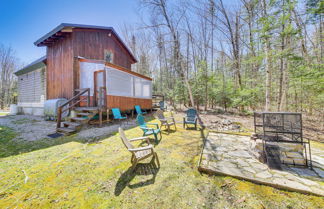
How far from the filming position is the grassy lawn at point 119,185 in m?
1.79

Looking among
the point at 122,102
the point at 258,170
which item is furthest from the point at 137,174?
the point at 122,102

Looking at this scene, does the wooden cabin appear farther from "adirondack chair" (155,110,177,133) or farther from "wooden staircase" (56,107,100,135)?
"adirondack chair" (155,110,177,133)

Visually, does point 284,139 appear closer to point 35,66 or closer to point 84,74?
point 84,74

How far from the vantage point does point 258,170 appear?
8.21ft

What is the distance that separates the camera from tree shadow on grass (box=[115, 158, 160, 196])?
2.13 metres

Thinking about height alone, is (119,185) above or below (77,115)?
below

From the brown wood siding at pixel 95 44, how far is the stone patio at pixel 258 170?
9.60m

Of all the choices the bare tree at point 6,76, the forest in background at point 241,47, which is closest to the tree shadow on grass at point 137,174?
the forest in background at point 241,47

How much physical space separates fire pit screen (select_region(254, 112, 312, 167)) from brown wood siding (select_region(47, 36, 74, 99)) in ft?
31.3

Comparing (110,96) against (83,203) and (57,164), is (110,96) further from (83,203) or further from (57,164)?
(83,203)

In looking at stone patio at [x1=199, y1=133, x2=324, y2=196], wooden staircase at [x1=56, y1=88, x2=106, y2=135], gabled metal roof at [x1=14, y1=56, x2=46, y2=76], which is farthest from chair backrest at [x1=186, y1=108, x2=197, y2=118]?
gabled metal roof at [x1=14, y1=56, x2=46, y2=76]

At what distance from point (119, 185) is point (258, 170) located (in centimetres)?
275

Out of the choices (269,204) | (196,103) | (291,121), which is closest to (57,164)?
(269,204)

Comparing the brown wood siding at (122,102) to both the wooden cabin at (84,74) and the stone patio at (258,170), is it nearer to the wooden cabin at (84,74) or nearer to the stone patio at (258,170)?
the wooden cabin at (84,74)
